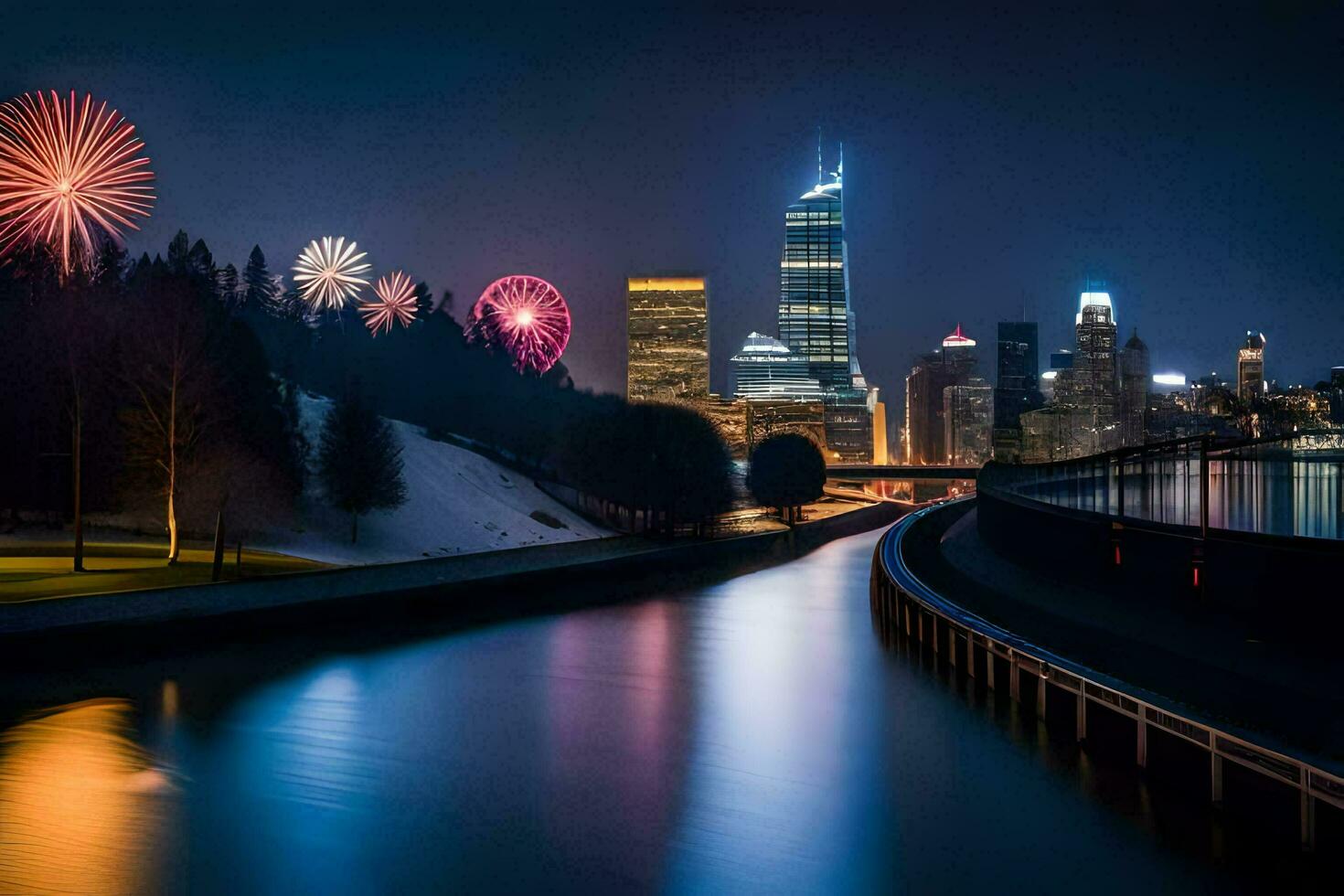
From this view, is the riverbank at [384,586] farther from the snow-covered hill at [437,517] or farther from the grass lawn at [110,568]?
the snow-covered hill at [437,517]

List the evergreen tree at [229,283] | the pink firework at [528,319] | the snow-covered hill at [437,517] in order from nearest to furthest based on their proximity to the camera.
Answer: the snow-covered hill at [437,517] → the pink firework at [528,319] → the evergreen tree at [229,283]

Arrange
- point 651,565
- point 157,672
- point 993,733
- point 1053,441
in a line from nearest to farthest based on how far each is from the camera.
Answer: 1. point 993,733
2. point 157,672
3. point 651,565
4. point 1053,441

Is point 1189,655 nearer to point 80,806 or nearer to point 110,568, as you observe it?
point 80,806

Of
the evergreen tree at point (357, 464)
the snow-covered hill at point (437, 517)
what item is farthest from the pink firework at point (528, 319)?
the evergreen tree at point (357, 464)

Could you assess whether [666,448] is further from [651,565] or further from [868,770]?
[868,770]

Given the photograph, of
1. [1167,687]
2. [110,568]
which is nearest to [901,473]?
[110,568]

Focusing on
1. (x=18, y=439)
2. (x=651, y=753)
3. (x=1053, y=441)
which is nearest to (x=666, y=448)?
(x=18, y=439)

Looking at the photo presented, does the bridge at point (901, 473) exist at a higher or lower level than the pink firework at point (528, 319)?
lower

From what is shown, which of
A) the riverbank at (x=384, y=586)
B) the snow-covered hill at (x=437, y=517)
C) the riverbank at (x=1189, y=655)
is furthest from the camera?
the snow-covered hill at (x=437, y=517)
